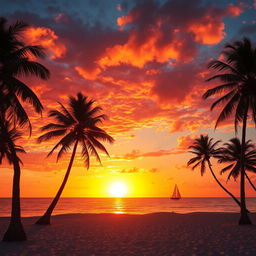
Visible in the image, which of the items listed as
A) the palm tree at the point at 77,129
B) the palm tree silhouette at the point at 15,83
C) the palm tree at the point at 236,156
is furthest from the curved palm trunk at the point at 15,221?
the palm tree at the point at 236,156

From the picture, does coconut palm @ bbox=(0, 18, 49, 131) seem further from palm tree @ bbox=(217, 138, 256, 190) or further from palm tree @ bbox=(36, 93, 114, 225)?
palm tree @ bbox=(217, 138, 256, 190)

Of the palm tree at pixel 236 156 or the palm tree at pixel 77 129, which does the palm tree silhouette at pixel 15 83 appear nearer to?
the palm tree at pixel 77 129

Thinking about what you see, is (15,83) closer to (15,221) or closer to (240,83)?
(15,221)

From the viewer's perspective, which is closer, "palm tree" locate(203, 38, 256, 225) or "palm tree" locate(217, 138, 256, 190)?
"palm tree" locate(203, 38, 256, 225)

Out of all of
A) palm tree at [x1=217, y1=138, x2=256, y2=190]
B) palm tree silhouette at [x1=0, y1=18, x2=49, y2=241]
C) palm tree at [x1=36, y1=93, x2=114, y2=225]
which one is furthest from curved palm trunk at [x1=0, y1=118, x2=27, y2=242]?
palm tree at [x1=217, y1=138, x2=256, y2=190]

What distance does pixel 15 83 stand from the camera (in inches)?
591

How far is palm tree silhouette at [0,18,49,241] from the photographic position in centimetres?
1423

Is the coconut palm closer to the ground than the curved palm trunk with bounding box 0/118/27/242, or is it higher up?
higher up

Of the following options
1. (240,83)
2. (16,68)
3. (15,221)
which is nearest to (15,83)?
(16,68)

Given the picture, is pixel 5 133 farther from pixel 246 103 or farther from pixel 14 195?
pixel 246 103

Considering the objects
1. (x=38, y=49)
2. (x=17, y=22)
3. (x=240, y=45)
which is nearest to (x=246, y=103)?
(x=240, y=45)

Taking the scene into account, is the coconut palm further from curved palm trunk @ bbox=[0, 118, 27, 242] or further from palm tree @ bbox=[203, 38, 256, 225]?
palm tree @ bbox=[203, 38, 256, 225]

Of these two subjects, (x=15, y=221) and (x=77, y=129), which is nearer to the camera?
(x=15, y=221)

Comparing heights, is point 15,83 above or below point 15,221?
above
